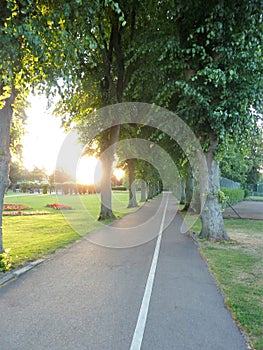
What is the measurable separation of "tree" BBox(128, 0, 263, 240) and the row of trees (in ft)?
0.09

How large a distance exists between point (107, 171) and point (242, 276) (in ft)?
35.3

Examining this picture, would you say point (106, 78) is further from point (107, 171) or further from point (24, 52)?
point (24, 52)

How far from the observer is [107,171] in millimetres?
15250

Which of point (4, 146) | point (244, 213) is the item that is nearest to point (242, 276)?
point (4, 146)

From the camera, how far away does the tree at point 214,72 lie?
714 cm

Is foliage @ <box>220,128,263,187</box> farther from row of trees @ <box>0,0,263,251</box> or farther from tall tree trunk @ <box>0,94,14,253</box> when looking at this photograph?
tall tree trunk @ <box>0,94,14,253</box>

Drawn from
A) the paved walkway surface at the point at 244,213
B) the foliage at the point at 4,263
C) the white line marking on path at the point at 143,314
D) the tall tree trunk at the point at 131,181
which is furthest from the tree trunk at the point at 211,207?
the tall tree trunk at the point at 131,181

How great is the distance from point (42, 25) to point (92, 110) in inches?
429

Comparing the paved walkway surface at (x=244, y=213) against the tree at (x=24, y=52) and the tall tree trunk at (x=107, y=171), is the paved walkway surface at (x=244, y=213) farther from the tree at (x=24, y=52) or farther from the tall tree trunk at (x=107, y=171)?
the tree at (x=24, y=52)

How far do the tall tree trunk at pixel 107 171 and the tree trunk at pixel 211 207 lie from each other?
21.3 ft

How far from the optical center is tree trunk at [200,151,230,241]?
29.4 ft

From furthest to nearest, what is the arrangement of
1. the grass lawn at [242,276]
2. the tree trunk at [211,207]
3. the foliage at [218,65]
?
the tree trunk at [211,207], the foliage at [218,65], the grass lawn at [242,276]

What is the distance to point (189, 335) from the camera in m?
3.11

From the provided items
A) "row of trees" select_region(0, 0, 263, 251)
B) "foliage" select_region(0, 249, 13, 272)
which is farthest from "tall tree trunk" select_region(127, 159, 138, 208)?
"foliage" select_region(0, 249, 13, 272)
